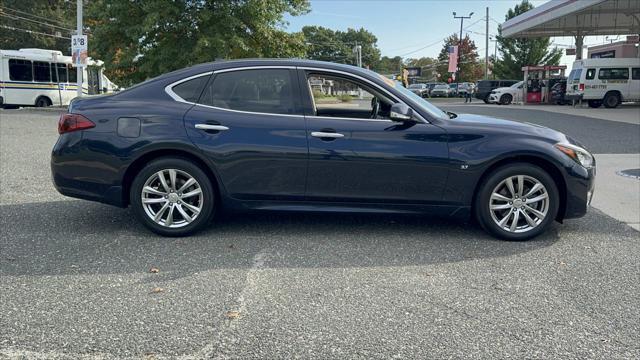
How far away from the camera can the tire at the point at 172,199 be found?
491 cm

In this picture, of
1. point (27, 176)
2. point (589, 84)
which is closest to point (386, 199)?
point (27, 176)

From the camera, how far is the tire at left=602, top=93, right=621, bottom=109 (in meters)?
27.7

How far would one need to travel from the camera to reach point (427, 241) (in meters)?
5.00

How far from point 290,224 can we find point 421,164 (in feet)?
4.92

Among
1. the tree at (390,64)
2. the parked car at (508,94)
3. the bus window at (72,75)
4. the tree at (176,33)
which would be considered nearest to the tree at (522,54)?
the parked car at (508,94)

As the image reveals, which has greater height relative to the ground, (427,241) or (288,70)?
(288,70)

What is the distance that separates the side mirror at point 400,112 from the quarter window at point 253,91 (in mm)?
906

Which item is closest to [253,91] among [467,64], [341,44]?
[467,64]

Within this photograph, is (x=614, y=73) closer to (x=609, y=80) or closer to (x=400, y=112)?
(x=609, y=80)

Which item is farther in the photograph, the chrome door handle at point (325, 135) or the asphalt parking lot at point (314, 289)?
the chrome door handle at point (325, 135)

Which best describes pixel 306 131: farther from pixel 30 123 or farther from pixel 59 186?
pixel 30 123

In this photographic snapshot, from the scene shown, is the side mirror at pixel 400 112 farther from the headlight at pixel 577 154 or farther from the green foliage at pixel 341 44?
the green foliage at pixel 341 44

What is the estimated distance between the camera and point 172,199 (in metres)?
4.95

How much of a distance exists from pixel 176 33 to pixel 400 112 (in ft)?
68.1
